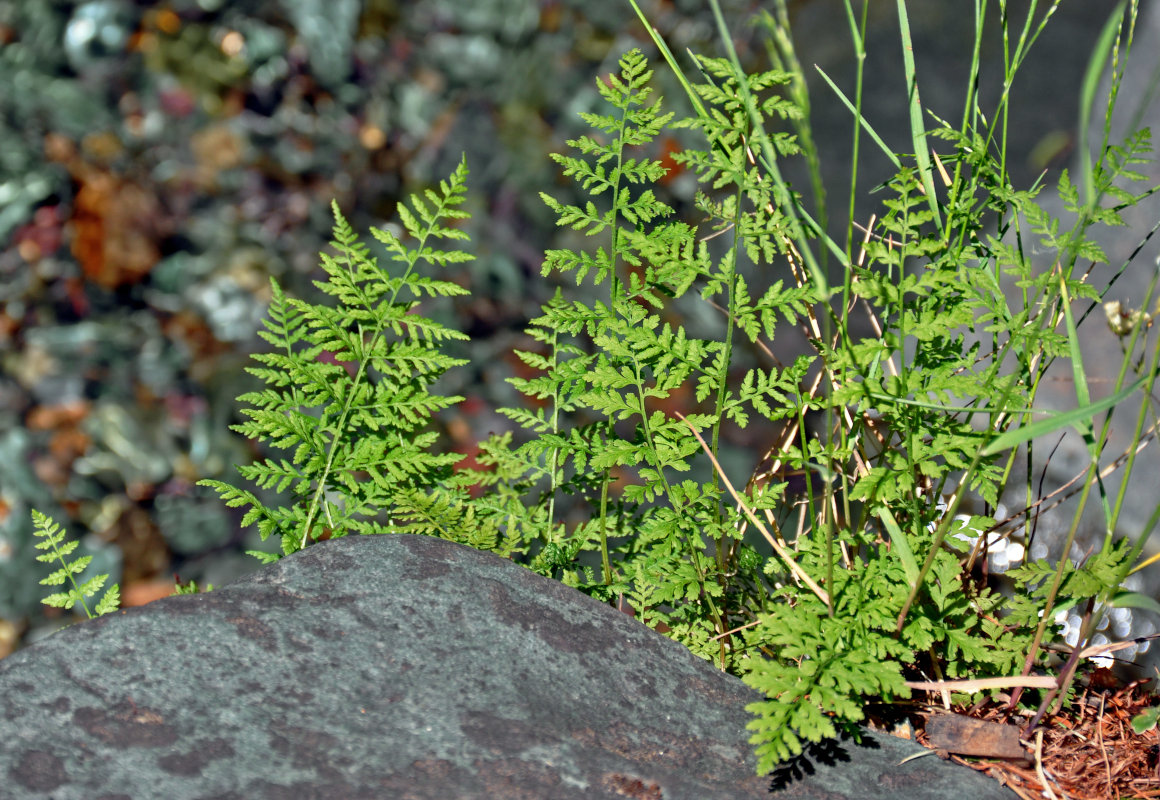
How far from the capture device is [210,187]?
15.3 ft

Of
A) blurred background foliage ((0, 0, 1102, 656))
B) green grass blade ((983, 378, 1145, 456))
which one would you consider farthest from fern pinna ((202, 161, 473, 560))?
blurred background foliage ((0, 0, 1102, 656))

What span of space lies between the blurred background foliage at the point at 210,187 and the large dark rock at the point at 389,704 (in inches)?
116

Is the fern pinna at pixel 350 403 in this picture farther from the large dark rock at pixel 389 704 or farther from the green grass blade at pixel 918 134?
the green grass blade at pixel 918 134

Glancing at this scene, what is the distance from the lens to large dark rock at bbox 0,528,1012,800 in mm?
1210

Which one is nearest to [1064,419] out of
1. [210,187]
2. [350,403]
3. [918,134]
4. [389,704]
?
[918,134]

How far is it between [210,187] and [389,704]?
13.0ft

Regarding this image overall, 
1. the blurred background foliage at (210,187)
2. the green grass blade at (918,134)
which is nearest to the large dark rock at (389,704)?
the green grass blade at (918,134)

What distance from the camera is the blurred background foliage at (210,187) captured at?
4344 millimetres

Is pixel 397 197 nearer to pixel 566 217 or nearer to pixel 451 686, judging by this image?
pixel 566 217

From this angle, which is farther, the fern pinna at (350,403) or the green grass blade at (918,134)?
the fern pinna at (350,403)

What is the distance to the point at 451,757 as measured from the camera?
127 centimetres

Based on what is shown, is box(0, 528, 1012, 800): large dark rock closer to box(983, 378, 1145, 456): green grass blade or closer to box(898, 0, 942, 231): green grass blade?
box(983, 378, 1145, 456): green grass blade

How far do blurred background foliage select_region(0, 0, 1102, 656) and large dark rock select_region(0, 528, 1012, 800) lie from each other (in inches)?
116

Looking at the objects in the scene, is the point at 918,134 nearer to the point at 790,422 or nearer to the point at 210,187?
the point at 790,422
